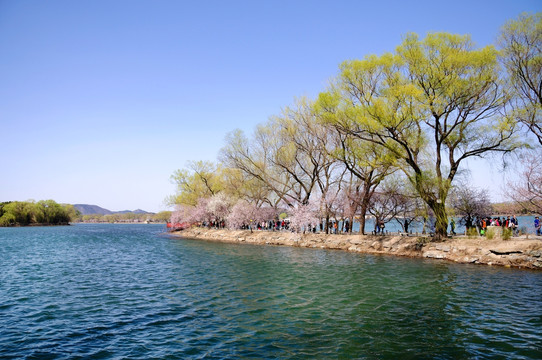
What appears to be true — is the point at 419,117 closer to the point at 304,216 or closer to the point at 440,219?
the point at 440,219

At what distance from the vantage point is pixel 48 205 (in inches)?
5487

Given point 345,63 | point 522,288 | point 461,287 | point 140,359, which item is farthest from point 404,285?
point 345,63

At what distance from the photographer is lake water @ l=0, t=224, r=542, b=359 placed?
9172 mm

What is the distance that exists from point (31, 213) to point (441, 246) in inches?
5867

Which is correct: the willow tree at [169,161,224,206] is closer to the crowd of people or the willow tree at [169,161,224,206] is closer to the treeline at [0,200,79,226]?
the crowd of people

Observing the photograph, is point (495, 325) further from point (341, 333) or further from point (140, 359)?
point (140, 359)

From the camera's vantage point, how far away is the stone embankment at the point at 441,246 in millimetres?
22859

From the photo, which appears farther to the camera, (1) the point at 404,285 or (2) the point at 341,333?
(1) the point at 404,285

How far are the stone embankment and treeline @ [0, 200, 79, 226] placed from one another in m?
122

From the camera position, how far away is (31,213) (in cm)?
13000

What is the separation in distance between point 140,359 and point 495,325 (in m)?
11.2

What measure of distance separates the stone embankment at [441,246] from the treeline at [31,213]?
122188mm

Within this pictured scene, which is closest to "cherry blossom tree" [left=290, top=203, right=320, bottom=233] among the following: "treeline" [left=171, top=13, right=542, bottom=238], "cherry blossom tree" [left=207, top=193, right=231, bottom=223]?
"treeline" [left=171, top=13, right=542, bottom=238]

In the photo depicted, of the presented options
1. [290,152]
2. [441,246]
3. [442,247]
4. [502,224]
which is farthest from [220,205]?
[502,224]
